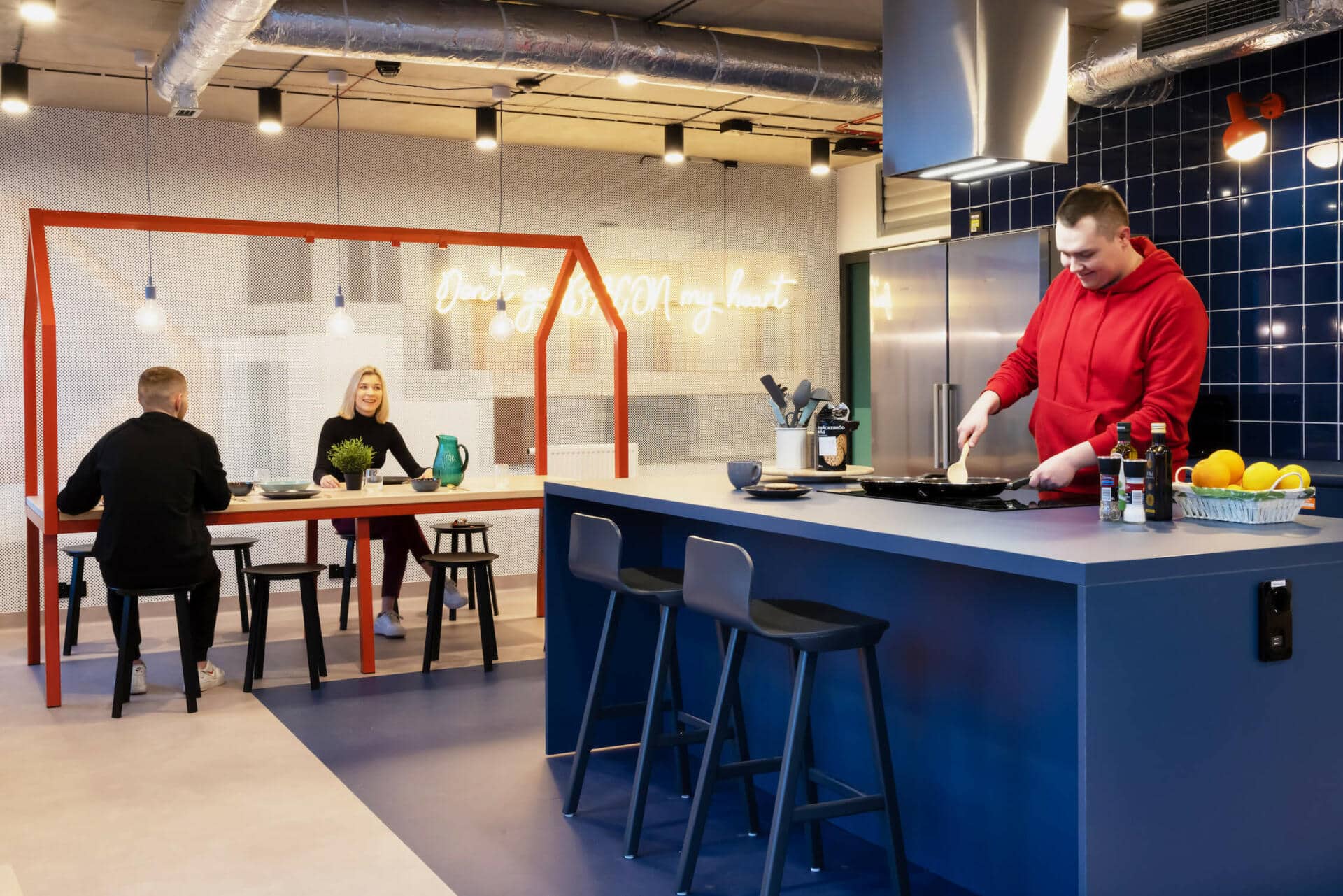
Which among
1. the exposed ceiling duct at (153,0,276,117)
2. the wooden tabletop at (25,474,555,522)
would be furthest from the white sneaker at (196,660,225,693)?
the exposed ceiling duct at (153,0,276,117)

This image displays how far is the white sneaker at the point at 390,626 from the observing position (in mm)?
6043

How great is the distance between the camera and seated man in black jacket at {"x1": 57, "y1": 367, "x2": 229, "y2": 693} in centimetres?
454

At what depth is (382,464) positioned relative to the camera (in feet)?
20.9

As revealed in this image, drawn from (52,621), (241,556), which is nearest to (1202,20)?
(52,621)

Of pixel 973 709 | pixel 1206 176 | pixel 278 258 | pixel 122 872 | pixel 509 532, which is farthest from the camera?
pixel 509 532

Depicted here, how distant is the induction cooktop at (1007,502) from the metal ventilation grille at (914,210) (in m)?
4.68

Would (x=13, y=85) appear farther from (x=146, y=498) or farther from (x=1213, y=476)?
(x=1213, y=476)

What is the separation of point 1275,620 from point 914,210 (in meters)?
6.06

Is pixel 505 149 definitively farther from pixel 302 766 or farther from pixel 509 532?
pixel 302 766

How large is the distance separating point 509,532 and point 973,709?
511 cm

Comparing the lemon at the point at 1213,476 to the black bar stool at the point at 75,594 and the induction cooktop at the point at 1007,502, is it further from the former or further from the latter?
Result: the black bar stool at the point at 75,594

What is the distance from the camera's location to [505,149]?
7.67 meters

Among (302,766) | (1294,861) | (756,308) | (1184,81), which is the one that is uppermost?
(1184,81)

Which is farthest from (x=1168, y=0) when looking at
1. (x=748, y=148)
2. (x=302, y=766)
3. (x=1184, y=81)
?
(x=302, y=766)
